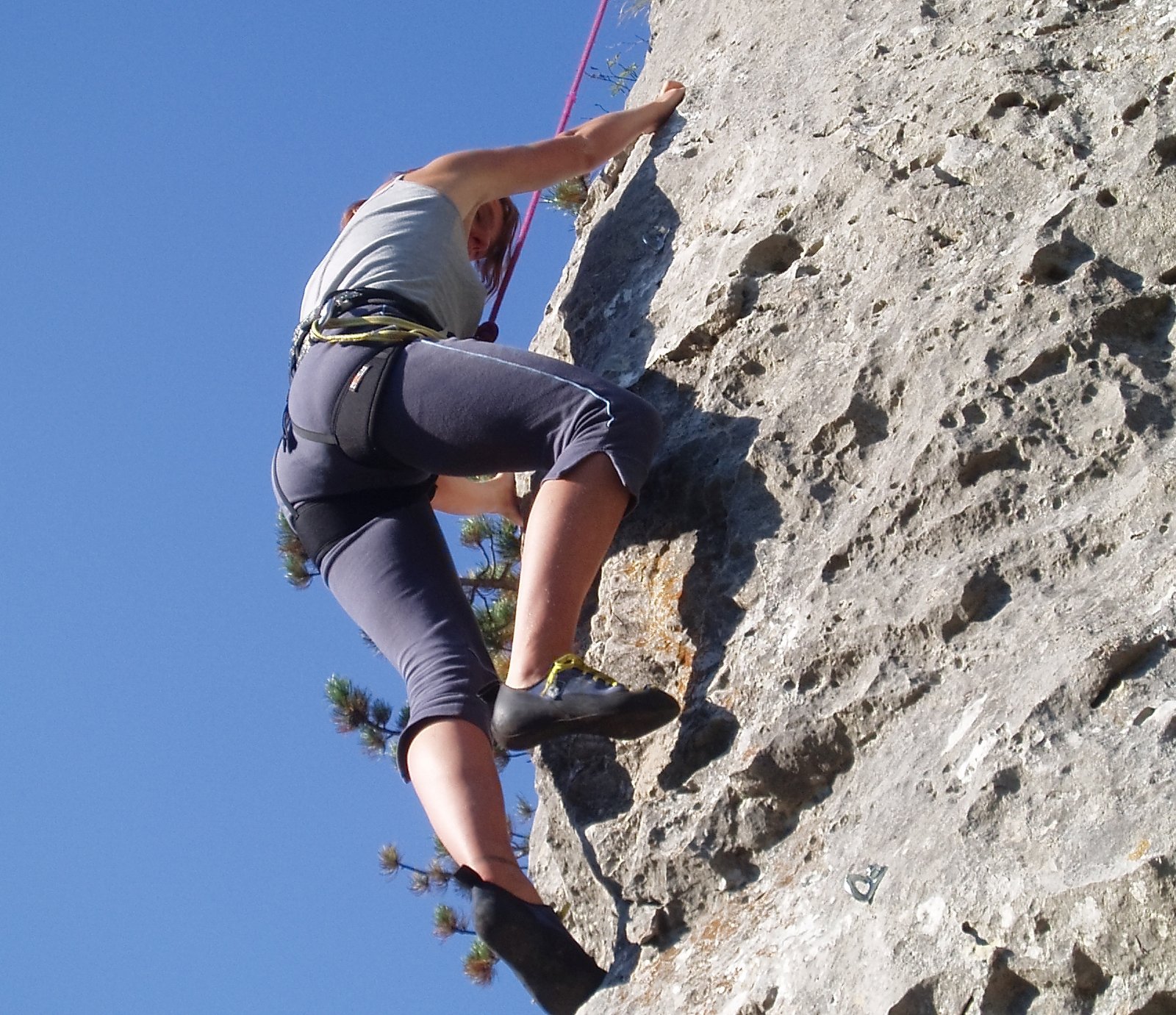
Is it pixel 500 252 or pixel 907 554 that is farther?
pixel 500 252

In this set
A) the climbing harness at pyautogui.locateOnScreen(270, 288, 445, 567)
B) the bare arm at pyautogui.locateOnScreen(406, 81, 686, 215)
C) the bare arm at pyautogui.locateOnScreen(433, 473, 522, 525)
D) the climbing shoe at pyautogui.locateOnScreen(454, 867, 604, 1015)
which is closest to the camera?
the climbing shoe at pyautogui.locateOnScreen(454, 867, 604, 1015)

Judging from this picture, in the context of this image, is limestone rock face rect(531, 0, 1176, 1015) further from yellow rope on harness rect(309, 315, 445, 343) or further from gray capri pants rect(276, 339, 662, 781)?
yellow rope on harness rect(309, 315, 445, 343)

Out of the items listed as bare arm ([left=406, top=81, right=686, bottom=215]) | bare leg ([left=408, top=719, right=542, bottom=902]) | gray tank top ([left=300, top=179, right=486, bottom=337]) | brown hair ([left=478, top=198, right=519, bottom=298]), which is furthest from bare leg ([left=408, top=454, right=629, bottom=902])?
brown hair ([left=478, top=198, right=519, bottom=298])

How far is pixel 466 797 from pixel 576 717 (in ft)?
0.93

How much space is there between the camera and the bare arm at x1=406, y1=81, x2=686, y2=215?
11.9 ft

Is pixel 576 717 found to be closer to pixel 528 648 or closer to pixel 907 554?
pixel 528 648

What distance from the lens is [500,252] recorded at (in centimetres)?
393

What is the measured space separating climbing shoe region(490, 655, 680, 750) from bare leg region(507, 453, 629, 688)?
0.08 metres

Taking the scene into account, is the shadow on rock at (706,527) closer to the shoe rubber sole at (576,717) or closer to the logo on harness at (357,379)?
the shoe rubber sole at (576,717)

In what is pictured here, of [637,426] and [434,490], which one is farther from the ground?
[434,490]

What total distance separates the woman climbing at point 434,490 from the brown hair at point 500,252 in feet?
1.11

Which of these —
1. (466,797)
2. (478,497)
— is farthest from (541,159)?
(466,797)

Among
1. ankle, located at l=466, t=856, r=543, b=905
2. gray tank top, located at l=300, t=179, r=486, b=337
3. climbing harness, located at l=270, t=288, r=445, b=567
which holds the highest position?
gray tank top, located at l=300, t=179, r=486, b=337

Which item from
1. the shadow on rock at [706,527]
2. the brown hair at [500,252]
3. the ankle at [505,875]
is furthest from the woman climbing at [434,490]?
the brown hair at [500,252]
